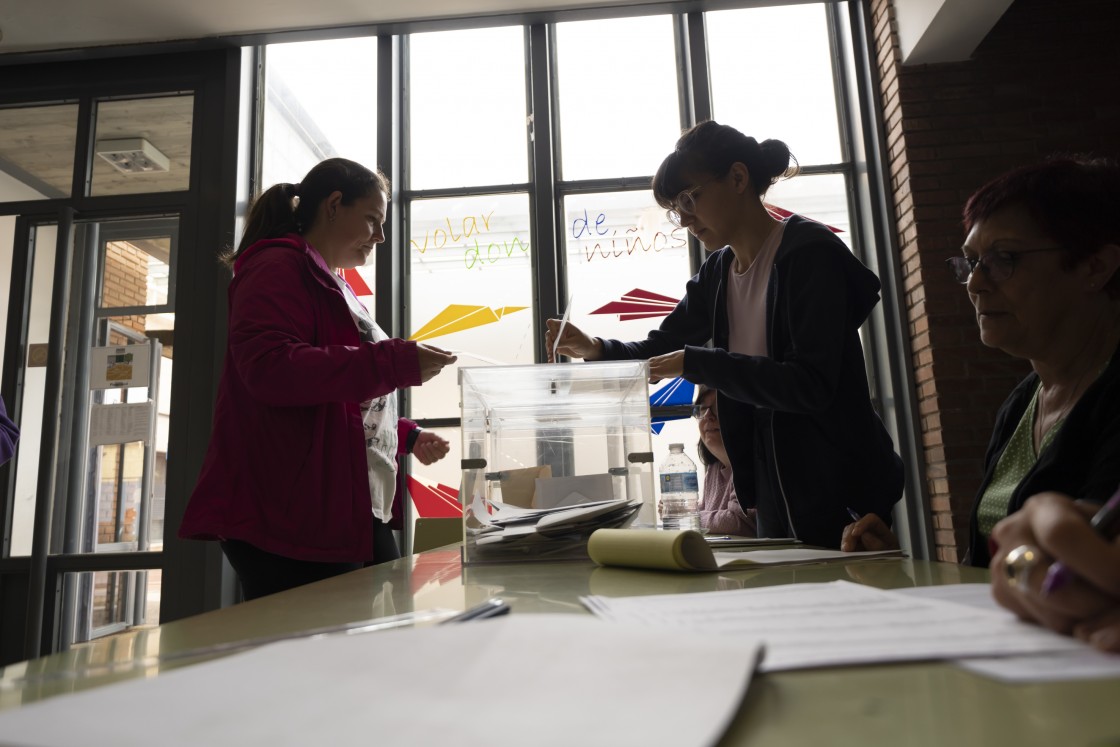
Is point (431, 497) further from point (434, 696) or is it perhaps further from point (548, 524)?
point (434, 696)

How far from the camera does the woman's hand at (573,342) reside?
1828 millimetres

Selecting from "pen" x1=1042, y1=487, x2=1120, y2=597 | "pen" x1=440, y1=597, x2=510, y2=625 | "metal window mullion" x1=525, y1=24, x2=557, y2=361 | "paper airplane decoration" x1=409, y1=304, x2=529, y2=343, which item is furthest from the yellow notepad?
"paper airplane decoration" x1=409, y1=304, x2=529, y2=343

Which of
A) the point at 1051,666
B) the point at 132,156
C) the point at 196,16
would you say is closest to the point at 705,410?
the point at 1051,666

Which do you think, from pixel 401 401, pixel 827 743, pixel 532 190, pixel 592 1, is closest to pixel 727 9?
pixel 592 1

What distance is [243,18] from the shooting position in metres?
3.83

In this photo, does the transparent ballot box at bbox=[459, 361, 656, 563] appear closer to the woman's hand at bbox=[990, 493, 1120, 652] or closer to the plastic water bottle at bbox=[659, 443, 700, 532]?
the plastic water bottle at bbox=[659, 443, 700, 532]

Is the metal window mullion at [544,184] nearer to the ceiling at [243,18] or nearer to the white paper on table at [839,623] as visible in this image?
the ceiling at [243,18]

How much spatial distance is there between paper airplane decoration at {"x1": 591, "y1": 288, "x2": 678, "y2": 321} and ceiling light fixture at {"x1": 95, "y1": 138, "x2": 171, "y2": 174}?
2.45 m

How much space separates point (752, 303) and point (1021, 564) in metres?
1.30

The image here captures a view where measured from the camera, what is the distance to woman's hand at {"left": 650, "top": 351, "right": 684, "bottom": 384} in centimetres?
146

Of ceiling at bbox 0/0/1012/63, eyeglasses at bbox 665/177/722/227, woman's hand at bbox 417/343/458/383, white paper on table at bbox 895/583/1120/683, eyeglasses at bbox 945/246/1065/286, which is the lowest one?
white paper on table at bbox 895/583/1120/683

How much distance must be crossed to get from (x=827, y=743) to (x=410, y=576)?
2.72 feet

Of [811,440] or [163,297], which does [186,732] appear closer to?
[811,440]

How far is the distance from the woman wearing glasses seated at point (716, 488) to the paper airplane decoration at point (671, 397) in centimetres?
122
